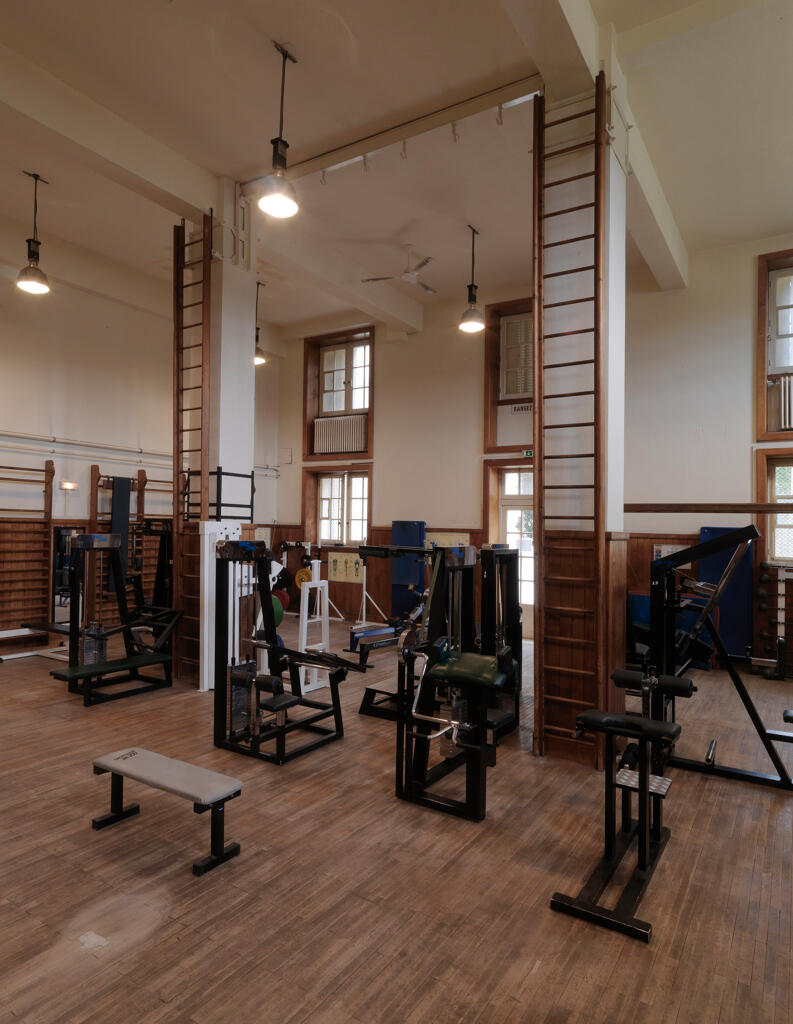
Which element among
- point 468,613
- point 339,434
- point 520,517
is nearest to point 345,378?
point 339,434

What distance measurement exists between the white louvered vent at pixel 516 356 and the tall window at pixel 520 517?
3.86 feet

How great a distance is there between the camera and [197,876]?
109 inches

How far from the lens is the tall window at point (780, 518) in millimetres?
7055

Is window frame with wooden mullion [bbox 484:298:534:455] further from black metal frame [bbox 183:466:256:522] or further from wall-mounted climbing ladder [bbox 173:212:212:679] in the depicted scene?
wall-mounted climbing ladder [bbox 173:212:212:679]

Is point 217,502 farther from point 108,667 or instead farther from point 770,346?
point 770,346

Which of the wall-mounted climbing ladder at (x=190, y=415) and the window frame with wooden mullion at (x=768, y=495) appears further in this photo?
the window frame with wooden mullion at (x=768, y=495)

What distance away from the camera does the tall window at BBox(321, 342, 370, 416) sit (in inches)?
408

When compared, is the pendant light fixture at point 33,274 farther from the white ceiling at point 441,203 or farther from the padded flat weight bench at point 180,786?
the padded flat weight bench at point 180,786

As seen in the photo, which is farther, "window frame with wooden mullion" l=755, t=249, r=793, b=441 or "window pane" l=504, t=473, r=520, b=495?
"window pane" l=504, t=473, r=520, b=495

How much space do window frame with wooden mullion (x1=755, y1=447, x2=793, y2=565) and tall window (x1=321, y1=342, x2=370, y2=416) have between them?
5.82 metres

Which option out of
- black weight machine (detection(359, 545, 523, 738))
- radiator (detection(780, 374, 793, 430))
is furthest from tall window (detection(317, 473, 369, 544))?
radiator (detection(780, 374, 793, 430))

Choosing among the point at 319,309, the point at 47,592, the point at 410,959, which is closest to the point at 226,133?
the point at 319,309

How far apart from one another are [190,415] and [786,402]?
6.65m

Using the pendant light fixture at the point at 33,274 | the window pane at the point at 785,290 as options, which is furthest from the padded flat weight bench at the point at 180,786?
the window pane at the point at 785,290
